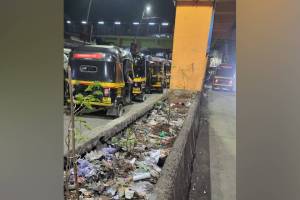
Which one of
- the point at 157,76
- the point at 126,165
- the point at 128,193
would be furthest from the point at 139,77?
the point at 128,193

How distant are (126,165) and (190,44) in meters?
9.13

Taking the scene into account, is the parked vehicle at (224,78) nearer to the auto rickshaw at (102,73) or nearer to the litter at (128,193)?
the auto rickshaw at (102,73)

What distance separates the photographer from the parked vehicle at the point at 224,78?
27639 mm

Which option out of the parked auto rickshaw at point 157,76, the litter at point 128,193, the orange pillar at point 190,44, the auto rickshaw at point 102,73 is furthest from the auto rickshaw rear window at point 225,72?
the litter at point 128,193

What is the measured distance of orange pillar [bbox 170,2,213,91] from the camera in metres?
13.0

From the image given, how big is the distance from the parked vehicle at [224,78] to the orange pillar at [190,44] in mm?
14967

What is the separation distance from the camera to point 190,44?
43.4ft

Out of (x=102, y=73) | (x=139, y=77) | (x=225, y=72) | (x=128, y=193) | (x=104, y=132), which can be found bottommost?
(x=128, y=193)

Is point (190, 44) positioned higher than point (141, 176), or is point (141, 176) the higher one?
point (190, 44)

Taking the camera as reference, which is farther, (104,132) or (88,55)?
(88,55)

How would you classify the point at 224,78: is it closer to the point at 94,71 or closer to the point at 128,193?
the point at 94,71

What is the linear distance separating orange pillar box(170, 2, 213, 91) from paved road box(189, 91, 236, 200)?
227 centimetres

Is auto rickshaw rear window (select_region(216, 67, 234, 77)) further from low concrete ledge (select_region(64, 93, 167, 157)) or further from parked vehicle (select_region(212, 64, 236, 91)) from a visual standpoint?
low concrete ledge (select_region(64, 93, 167, 157))
